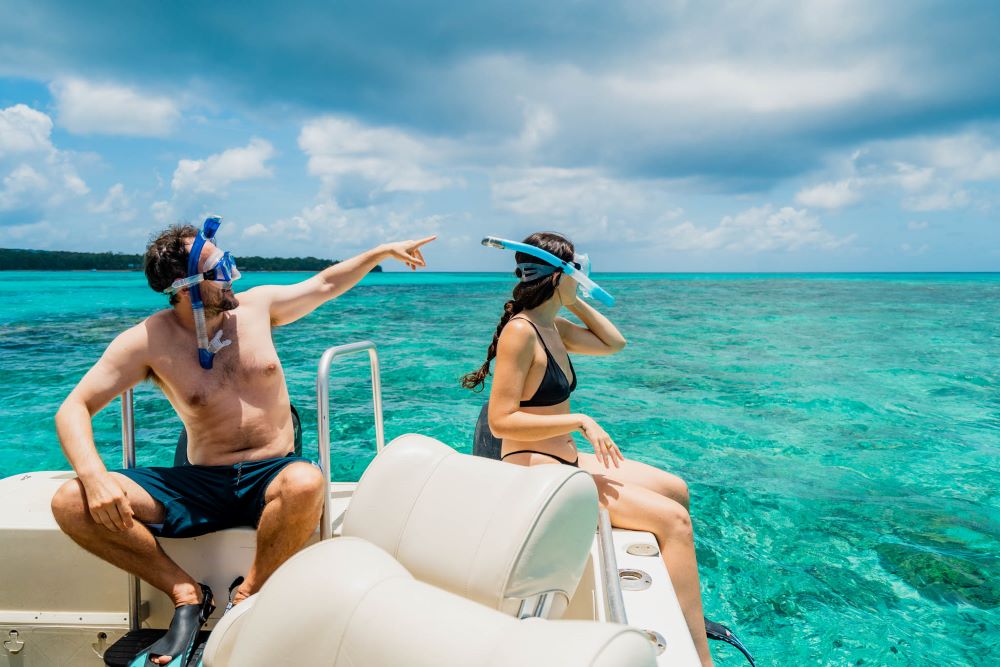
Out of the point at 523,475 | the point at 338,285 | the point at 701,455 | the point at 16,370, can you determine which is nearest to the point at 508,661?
the point at 523,475

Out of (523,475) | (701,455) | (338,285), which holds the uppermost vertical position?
(338,285)

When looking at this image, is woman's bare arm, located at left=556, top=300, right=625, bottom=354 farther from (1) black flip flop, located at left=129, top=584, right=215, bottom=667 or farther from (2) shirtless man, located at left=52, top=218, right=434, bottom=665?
(1) black flip flop, located at left=129, top=584, right=215, bottom=667

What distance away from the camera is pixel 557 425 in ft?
8.36


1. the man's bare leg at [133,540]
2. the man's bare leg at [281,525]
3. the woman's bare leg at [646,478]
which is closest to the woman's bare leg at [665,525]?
the woman's bare leg at [646,478]

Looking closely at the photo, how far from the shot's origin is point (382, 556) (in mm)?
1271

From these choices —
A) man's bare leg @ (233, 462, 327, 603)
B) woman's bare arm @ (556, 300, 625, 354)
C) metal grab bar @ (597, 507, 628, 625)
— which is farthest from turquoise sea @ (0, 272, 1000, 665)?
man's bare leg @ (233, 462, 327, 603)

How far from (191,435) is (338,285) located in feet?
3.07

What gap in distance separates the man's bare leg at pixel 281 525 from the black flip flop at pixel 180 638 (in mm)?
133

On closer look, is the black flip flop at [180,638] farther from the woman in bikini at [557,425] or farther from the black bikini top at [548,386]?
the black bikini top at [548,386]

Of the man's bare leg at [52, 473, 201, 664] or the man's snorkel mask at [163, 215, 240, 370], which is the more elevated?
the man's snorkel mask at [163, 215, 240, 370]

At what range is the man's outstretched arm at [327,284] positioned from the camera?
117 inches

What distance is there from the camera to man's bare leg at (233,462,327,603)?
2326 mm

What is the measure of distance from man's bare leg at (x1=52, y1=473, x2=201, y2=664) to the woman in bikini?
124cm

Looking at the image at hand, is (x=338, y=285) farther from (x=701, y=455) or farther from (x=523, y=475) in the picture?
(x=701, y=455)
